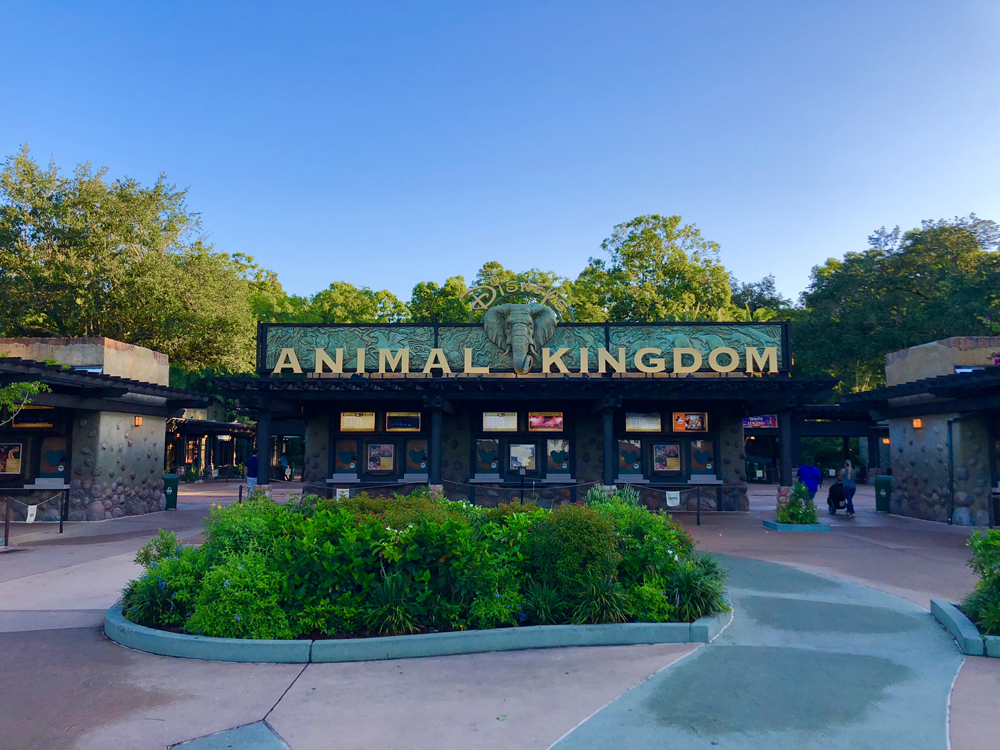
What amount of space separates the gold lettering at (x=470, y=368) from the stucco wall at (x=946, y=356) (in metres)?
12.5

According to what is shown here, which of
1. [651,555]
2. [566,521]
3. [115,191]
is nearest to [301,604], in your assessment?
[566,521]

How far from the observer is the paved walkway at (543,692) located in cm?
461

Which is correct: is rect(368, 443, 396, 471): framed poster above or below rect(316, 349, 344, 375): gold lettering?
below

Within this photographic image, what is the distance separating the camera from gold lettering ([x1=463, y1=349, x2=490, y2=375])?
732 inches

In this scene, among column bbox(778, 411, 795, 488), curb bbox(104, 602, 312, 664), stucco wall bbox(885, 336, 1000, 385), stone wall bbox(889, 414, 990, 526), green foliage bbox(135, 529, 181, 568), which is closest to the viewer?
curb bbox(104, 602, 312, 664)

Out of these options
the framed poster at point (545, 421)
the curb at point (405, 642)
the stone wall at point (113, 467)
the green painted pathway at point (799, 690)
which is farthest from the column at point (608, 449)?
the stone wall at point (113, 467)

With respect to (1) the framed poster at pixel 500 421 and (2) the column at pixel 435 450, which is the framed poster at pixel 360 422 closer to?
(2) the column at pixel 435 450

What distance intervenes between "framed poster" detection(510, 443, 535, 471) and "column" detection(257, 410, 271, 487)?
23.2 ft

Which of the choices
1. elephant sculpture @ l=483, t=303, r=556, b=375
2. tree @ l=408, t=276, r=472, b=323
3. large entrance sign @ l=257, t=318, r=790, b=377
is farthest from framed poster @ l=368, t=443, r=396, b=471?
tree @ l=408, t=276, r=472, b=323

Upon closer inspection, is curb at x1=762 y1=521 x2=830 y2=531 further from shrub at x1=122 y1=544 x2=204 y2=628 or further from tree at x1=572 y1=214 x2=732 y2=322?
tree at x1=572 y1=214 x2=732 y2=322

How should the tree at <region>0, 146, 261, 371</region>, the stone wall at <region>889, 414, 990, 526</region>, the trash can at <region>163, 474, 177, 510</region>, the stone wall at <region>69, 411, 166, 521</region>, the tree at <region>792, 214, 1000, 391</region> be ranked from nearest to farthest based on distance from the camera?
the stone wall at <region>889, 414, 990, 526</region> → the stone wall at <region>69, 411, 166, 521</region> → the trash can at <region>163, 474, 177, 510</region> → the tree at <region>0, 146, 261, 371</region> → the tree at <region>792, 214, 1000, 391</region>

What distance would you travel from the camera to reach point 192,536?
14.6 meters

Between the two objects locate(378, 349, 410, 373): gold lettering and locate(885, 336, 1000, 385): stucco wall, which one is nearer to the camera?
locate(885, 336, 1000, 385): stucco wall

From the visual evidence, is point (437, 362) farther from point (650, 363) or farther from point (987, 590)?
point (987, 590)
